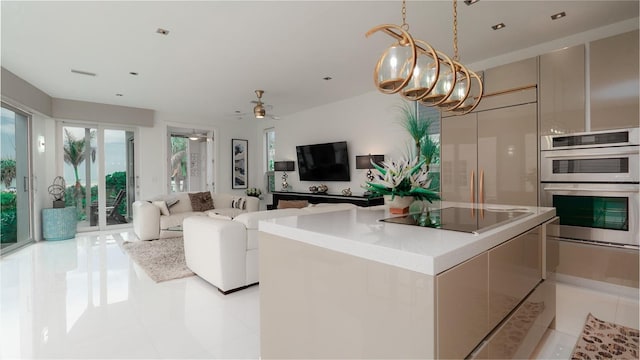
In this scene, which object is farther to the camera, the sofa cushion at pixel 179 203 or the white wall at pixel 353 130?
the sofa cushion at pixel 179 203

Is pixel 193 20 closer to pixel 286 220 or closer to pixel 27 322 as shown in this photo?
pixel 286 220

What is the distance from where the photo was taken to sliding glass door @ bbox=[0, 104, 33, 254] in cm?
451

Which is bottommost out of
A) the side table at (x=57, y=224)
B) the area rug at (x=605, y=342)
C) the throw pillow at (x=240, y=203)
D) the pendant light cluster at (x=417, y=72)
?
the area rug at (x=605, y=342)

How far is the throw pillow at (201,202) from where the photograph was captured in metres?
6.01

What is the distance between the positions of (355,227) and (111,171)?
273 inches

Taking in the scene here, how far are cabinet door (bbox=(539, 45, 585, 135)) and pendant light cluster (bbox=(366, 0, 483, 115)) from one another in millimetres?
1541

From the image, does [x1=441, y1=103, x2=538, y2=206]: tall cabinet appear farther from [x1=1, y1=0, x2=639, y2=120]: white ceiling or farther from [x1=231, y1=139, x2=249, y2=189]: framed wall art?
[x1=231, y1=139, x2=249, y2=189]: framed wall art

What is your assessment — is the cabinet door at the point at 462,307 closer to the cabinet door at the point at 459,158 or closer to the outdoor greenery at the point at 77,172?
the cabinet door at the point at 459,158

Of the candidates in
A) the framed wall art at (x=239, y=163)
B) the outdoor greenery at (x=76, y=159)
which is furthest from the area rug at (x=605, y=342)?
the outdoor greenery at (x=76, y=159)

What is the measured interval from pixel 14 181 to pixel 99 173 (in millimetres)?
1659

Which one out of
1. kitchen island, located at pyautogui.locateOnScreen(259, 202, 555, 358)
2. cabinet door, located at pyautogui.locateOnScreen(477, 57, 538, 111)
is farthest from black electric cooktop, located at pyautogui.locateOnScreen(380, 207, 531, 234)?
cabinet door, located at pyautogui.locateOnScreen(477, 57, 538, 111)

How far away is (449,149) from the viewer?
157 inches

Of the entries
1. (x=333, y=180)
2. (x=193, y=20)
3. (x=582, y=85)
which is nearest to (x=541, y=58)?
(x=582, y=85)

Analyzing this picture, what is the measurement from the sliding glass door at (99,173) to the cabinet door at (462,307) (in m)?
7.36
